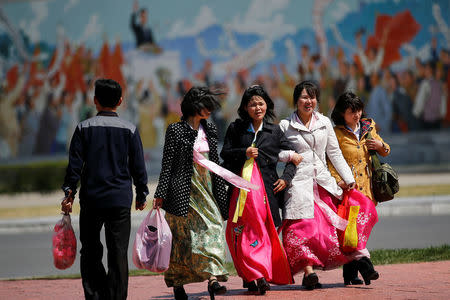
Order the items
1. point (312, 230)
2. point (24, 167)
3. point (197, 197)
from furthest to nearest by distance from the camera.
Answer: point (24, 167)
point (312, 230)
point (197, 197)

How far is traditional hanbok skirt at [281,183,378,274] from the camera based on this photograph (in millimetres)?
5820

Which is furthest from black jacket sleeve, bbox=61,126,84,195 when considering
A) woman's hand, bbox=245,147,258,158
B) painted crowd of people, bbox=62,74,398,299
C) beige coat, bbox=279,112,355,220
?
beige coat, bbox=279,112,355,220

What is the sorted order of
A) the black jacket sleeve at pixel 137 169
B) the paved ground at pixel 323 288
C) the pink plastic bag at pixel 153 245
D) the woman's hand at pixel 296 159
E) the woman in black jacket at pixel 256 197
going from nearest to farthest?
the black jacket sleeve at pixel 137 169
the pink plastic bag at pixel 153 245
the paved ground at pixel 323 288
the woman in black jacket at pixel 256 197
the woman's hand at pixel 296 159

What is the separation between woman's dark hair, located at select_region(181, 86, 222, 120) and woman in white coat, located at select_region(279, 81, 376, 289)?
742 millimetres

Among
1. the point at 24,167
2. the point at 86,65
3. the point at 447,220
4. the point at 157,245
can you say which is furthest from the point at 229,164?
the point at 86,65

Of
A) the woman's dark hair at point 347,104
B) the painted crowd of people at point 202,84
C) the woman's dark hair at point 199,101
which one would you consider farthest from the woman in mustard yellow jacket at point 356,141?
the painted crowd of people at point 202,84

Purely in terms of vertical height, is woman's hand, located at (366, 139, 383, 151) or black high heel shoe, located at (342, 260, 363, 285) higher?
woman's hand, located at (366, 139, 383, 151)

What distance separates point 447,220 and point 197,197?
6.71 meters

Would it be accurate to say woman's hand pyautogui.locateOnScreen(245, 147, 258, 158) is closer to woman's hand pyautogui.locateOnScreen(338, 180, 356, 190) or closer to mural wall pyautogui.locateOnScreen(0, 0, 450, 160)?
woman's hand pyautogui.locateOnScreen(338, 180, 356, 190)

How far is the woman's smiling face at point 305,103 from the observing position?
237 inches

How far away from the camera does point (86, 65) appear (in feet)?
88.7

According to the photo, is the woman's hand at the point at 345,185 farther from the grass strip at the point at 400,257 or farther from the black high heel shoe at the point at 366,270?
the grass strip at the point at 400,257

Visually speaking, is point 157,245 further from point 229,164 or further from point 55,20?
point 55,20

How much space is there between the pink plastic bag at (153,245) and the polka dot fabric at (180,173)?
156mm
